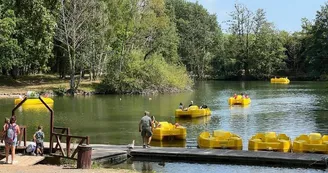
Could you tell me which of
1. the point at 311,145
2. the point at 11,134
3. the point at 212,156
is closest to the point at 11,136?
the point at 11,134

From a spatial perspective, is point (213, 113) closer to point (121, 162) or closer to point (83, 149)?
point (121, 162)

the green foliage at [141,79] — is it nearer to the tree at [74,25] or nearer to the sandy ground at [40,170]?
the tree at [74,25]

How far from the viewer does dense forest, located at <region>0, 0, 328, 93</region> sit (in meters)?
60.2

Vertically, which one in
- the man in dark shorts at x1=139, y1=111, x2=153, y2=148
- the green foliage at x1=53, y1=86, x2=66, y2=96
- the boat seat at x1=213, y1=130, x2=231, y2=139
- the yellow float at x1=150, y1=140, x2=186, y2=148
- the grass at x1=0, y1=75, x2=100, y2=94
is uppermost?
the grass at x1=0, y1=75, x2=100, y2=94

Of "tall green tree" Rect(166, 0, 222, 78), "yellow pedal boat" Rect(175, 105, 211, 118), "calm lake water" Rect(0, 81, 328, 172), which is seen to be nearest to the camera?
"calm lake water" Rect(0, 81, 328, 172)

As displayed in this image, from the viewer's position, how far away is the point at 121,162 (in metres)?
19.7

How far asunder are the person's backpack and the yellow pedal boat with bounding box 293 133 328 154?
11510 mm

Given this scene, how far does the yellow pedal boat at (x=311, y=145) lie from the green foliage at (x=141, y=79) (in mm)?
42271

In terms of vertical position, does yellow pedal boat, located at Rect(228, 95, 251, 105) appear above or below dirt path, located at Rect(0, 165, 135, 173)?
above

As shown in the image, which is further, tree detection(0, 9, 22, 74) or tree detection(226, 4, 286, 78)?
tree detection(226, 4, 286, 78)

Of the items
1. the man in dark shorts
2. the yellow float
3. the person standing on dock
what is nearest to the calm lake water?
the yellow float

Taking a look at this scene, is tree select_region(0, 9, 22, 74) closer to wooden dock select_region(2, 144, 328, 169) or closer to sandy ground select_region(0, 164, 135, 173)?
wooden dock select_region(2, 144, 328, 169)

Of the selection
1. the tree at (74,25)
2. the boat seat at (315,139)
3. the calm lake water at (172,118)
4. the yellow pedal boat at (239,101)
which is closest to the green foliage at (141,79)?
the tree at (74,25)

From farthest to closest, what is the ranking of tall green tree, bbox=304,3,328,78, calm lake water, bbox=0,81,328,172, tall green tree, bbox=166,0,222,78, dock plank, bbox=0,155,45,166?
1. tall green tree, bbox=166,0,222,78
2. tall green tree, bbox=304,3,328,78
3. calm lake water, bbox=0,81,328,172
4. dock plank, bbox=0,155,45,166
